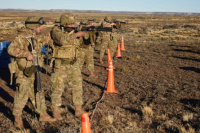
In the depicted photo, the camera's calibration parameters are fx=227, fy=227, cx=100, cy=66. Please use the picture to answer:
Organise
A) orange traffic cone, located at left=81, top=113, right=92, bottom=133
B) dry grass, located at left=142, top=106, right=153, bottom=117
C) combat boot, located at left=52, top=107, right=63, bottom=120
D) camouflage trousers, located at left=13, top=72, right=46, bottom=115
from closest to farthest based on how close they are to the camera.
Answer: orange traffic cone, located at left=81, top=113, right=92, bottom=133
camouflage trousers, located at left=13, top=72, right=46, bottom=115
combat boot, located at left=52, top=107, right=63, bottom=120
dry grass, located at left=142, top=106, right=153, bottom=117

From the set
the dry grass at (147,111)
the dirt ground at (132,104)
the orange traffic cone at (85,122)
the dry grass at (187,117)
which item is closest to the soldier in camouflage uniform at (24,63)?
the dirt ground at (132,104)

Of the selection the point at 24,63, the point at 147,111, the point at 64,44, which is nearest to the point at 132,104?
the point at 147,111

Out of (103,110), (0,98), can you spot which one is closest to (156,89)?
(103,110)

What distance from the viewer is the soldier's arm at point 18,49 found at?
4402mm

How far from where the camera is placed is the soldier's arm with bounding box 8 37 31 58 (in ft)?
14.4

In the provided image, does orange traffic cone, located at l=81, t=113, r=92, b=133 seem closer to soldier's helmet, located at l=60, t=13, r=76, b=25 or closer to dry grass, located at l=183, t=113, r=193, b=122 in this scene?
soldier's helmet, located at l=60, t=13, r=76, b=25

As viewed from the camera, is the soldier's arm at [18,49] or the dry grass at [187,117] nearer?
the soldier's arm at [18,49]

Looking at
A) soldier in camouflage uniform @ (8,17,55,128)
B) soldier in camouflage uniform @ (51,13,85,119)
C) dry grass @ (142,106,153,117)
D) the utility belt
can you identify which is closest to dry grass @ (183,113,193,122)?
dry grass @ (142,106,153,117)

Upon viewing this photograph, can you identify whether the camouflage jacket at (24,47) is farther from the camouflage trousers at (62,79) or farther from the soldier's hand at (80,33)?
the soldier's hand at (80,33)

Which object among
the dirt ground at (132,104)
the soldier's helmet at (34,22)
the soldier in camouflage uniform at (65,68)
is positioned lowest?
the dirt ground at (132,104)

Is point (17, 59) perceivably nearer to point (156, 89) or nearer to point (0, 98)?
point (0, 98)

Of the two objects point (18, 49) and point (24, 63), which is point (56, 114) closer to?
point (24, 63)

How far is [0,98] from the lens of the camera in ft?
23.5

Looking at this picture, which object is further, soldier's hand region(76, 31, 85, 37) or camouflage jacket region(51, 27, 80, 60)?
soldier's hand region(76, 31, 85, 37)
